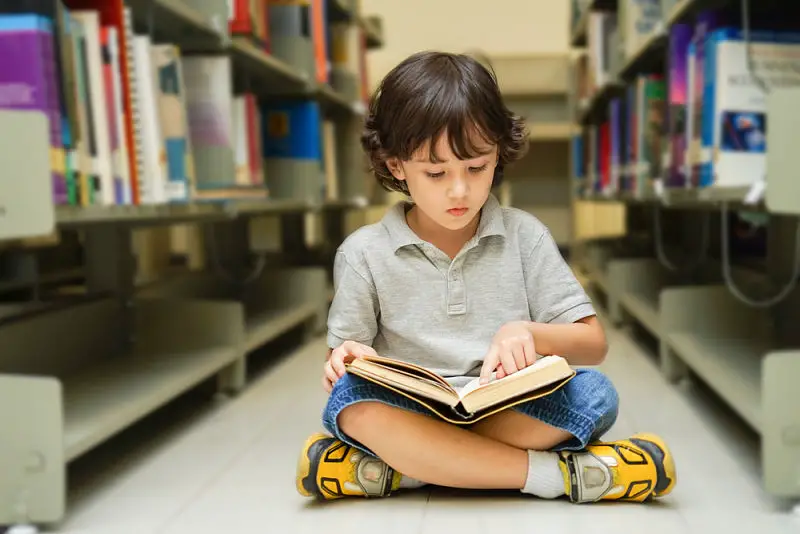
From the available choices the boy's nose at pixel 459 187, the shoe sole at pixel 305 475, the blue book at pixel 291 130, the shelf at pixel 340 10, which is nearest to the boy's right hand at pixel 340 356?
the shoe sole at pixel 305 475

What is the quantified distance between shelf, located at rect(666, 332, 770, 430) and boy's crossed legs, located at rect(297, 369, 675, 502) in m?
0.20

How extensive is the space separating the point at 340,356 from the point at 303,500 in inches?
8.8

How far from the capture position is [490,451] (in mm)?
981

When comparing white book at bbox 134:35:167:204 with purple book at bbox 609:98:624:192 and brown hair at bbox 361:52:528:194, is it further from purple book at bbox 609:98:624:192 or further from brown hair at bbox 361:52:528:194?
purple book at bbox 609:98:624:192

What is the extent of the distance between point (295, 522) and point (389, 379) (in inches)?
9.6

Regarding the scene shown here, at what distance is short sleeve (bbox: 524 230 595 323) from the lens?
1.00m

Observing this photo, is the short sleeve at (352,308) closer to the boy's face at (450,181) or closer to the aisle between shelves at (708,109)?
the boy's face at (450,181)

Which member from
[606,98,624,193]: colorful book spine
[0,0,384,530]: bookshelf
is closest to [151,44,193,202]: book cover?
[0,0,384,530]: bookshelf

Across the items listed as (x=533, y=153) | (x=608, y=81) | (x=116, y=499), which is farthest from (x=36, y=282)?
(x=533, y=153)

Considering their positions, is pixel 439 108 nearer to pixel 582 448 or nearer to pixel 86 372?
pixel 582 448

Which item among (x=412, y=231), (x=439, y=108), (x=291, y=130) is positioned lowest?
(x=412, y=231)

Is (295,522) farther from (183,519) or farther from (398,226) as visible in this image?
(398,226)

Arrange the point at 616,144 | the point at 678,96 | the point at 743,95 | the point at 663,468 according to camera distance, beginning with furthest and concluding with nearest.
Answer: the point at 616,144
the point at 678,96
the point at 743,95
the point at 663,468

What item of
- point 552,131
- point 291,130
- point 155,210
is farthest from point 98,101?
point 552,131
